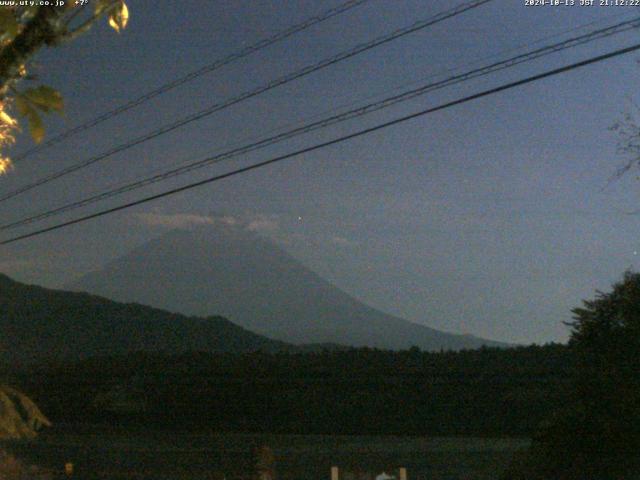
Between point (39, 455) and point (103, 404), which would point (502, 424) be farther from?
point (103, 404)

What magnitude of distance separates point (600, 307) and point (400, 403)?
22500 millimetres

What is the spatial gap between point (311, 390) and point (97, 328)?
3358 cm

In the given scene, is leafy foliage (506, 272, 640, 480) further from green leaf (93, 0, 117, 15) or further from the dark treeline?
the dark treeline

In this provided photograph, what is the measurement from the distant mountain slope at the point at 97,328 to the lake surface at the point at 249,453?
2680 centimetres

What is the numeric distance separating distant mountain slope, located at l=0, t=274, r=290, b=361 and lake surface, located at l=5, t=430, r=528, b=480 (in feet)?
87.9

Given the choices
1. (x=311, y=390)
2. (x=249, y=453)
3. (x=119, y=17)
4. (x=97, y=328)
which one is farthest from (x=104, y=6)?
(x=97, y=328)

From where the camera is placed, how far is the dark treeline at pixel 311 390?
32.0 metres

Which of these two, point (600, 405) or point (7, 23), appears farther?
point (600, 405)

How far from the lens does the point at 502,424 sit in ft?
102

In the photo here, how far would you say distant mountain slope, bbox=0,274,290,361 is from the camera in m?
60.8

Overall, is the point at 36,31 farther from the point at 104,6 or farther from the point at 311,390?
the point at 311,390

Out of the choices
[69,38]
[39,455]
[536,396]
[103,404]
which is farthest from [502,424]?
[69,38]

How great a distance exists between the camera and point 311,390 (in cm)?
3681

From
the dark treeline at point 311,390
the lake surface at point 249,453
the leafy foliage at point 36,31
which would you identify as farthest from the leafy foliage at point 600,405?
the dark treeline at point 311,390
